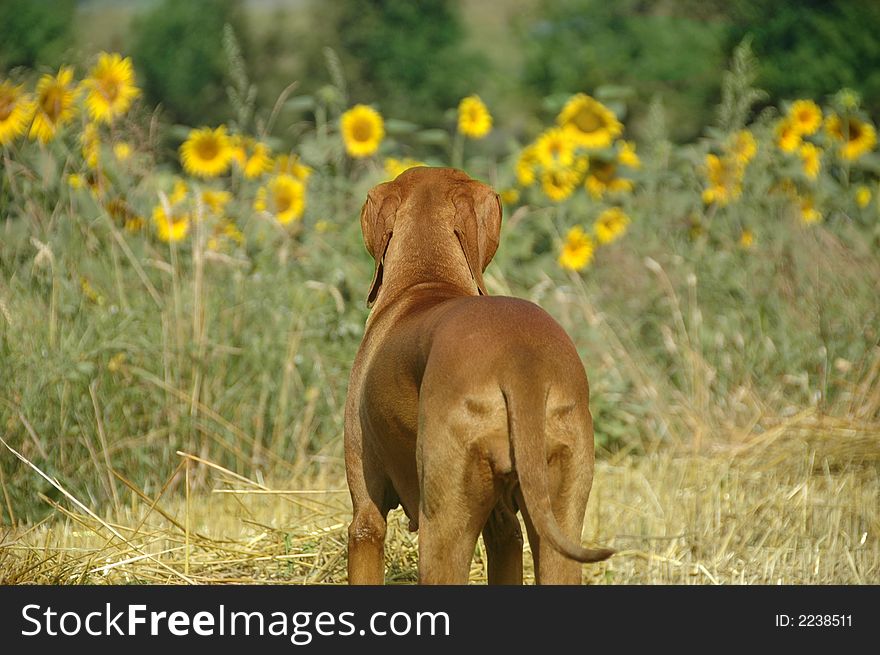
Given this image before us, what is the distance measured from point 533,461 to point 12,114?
4169mm

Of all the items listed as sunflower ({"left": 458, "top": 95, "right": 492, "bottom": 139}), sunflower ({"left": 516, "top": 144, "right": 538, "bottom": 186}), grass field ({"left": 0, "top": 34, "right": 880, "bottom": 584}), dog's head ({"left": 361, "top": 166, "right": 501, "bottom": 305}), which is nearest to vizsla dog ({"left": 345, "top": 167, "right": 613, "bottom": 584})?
dog's head ({"left": 361, "top": 166, "right": 501, "bottom": 305})

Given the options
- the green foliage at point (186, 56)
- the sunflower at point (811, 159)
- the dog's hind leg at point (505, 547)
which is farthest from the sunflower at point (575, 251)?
the green foliage at point (186, 56)

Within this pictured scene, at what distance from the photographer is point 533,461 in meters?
2.76

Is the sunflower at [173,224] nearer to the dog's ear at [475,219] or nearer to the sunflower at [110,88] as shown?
the sunflower at [110,88]

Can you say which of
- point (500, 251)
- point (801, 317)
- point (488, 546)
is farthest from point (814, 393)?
point (488, 546)

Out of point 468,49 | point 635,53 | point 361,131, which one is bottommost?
point 361,131

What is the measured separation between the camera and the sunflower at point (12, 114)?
5.95m

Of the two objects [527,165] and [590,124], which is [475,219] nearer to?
[527,165]

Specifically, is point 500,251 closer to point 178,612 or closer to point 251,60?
point 178,612

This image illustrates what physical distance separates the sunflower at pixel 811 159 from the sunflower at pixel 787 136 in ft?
0.19

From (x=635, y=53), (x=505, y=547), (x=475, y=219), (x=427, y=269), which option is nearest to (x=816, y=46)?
(x=635, y=53)

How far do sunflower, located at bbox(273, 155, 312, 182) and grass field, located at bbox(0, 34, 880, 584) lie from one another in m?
0.02

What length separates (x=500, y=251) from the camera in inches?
288

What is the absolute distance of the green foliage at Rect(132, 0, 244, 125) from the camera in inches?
984
